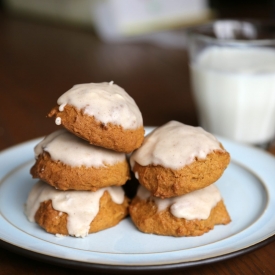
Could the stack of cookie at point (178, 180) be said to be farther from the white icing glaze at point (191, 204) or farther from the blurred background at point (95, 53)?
the blurred background at point (95, 53)

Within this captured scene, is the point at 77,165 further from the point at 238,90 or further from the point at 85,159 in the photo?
the point at 238,90

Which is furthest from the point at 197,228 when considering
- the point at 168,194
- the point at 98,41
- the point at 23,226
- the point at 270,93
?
the point at 98,41

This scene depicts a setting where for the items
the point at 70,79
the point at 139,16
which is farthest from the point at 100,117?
the point at 139,16

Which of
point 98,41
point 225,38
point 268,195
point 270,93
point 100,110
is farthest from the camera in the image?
point 98,41

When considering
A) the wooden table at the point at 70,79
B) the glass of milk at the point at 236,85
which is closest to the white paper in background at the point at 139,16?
the wooden table at the point at 70,79

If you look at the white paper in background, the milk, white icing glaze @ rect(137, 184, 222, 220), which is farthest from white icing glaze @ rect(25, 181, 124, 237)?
the white paper in background

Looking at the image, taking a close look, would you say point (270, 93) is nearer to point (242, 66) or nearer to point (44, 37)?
point (242, 66)

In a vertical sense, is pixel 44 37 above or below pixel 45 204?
below
